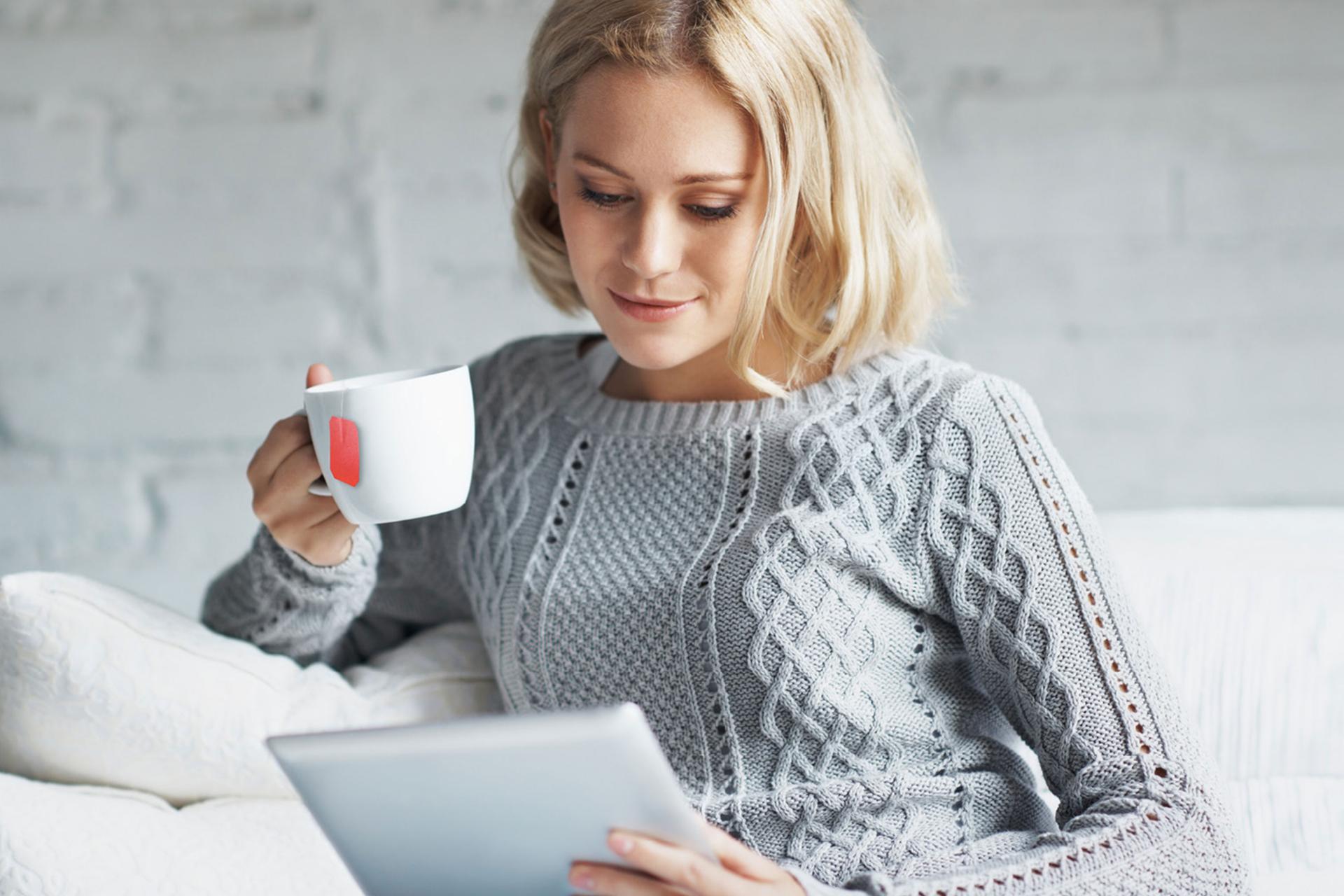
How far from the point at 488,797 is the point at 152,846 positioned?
433mm

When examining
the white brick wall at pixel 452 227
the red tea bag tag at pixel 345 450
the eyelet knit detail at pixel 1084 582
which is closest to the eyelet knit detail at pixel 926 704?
the eyelet knit detail at pixel 1084 582

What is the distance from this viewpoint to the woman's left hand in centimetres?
64

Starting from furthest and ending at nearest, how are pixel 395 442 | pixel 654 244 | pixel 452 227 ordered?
pixel 452 227 < pixel 654 244 < pixel 395 442

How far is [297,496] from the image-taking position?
0.94 metres

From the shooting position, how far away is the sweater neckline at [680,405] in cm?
101

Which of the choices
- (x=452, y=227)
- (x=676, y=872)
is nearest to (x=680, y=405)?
(x=676, y=872)

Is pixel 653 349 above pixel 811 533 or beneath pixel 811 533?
above

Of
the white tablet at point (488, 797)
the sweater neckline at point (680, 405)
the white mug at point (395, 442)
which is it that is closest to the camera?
the white tablet at point (488, 797)

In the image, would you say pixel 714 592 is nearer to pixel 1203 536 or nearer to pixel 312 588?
pixel 312 588

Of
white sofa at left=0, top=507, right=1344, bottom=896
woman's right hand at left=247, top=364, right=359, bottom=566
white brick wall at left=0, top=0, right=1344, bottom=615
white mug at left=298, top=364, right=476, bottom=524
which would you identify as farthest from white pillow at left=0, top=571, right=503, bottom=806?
white brick wall at left=0, top=0, right=1344, bottom=615

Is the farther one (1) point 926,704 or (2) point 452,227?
(2) point 452,227

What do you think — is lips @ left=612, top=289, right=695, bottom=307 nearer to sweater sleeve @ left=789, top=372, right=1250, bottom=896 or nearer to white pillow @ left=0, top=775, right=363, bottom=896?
sweater sleeve @ left=789, top=372, right=1250, bottom=896

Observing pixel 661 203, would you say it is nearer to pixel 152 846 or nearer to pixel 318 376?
pixel 318 376

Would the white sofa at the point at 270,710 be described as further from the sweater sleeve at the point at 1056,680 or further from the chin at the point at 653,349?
the chin at the point at 653,349
